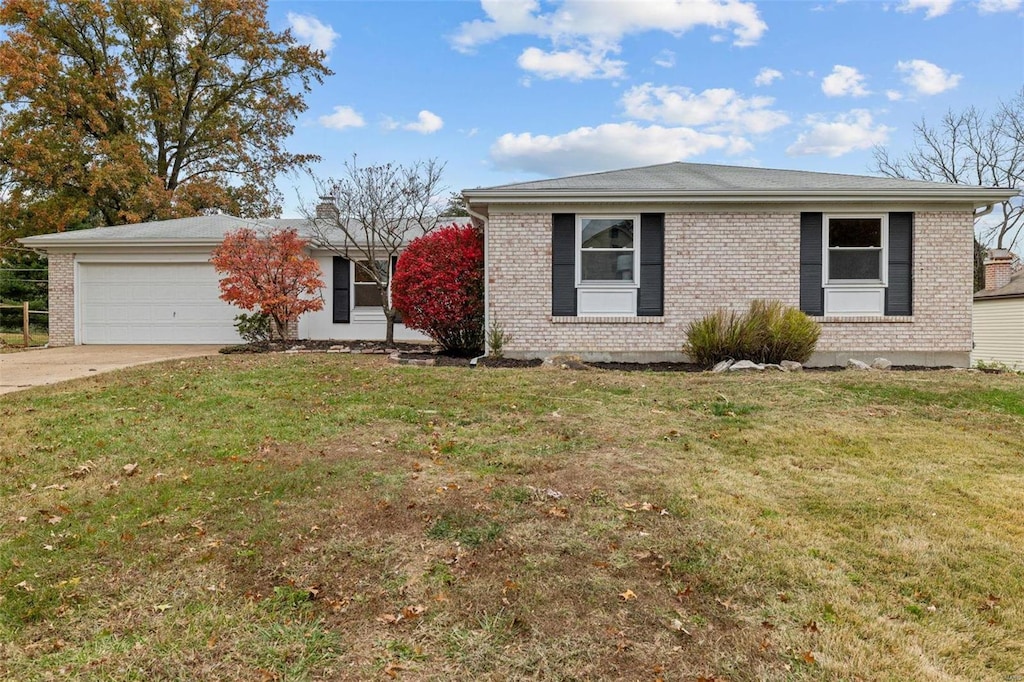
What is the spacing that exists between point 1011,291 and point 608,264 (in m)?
17.2

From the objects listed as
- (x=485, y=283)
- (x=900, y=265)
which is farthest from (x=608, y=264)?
(x=900, y=265)

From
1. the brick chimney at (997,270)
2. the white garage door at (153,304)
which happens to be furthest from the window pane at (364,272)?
the brick chimney at (997,270)

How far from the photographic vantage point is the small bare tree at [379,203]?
46.2 feet

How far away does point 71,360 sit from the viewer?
11.4m

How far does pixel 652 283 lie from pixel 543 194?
97.4 inches

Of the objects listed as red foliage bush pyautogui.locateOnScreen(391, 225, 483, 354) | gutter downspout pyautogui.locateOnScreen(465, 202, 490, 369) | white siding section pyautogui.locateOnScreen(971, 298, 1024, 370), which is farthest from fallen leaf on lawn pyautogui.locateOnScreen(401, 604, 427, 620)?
white siding section pyautogui.locateOnScreen(971, 298, 1024, 370)

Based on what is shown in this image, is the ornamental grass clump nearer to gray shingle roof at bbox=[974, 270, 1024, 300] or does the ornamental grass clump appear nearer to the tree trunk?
the tree trunk

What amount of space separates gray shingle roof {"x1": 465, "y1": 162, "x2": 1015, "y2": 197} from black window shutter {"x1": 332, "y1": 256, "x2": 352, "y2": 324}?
5973 mm

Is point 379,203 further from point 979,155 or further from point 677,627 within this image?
point 979,155

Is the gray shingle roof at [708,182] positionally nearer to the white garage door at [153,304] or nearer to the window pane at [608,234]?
the window pane at [608,234]

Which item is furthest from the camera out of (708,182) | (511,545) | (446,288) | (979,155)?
(979,155)

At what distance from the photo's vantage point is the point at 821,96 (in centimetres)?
1589

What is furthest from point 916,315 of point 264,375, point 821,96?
point 264,375

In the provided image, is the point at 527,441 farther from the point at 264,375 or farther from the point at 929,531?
the point at 264,375
